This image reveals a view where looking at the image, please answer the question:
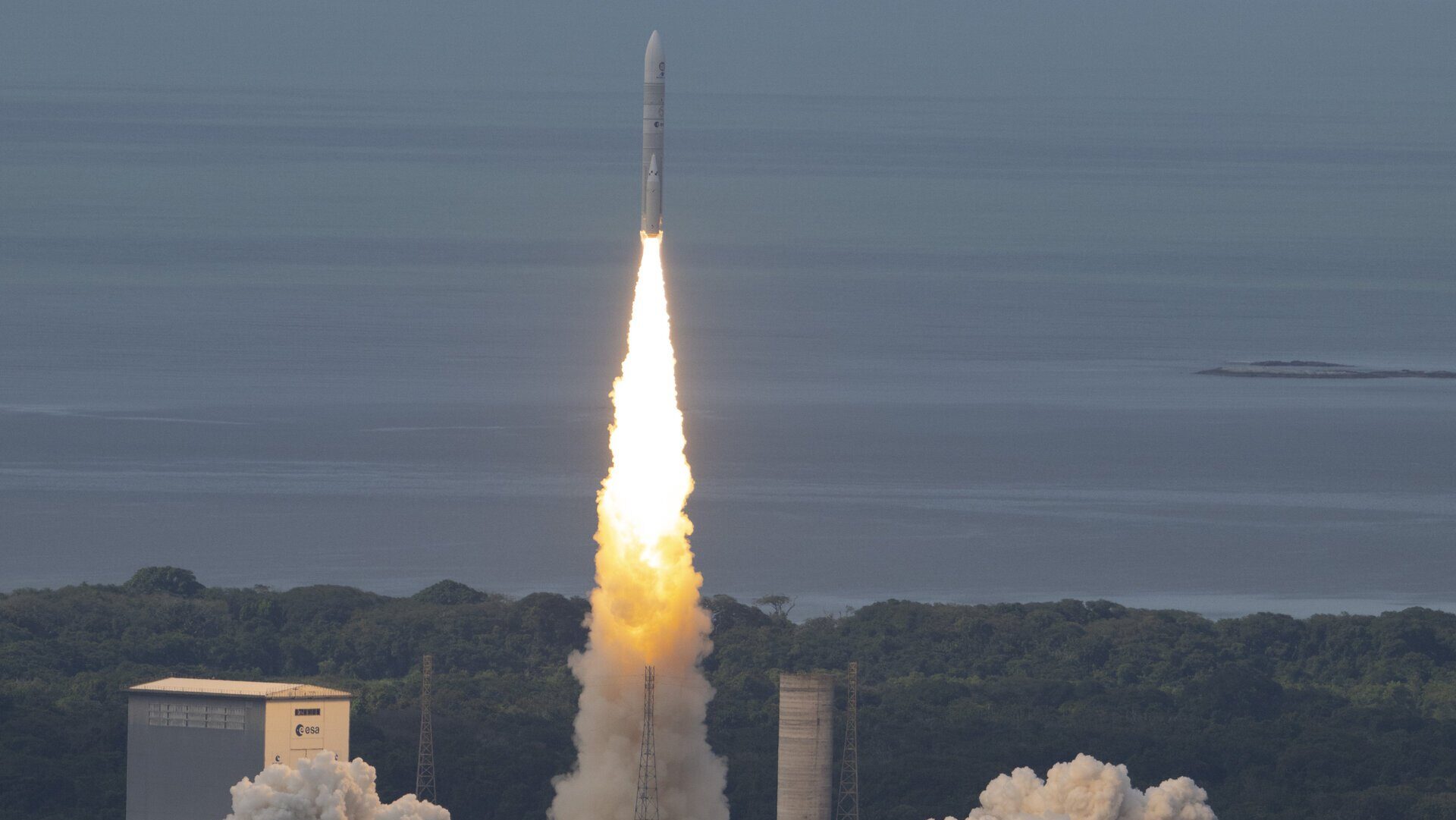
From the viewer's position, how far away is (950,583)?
18138 centimetres

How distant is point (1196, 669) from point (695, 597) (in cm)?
6182

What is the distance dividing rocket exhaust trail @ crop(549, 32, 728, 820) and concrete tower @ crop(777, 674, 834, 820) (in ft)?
25.1

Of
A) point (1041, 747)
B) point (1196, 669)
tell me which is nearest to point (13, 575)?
point (1196, 669)

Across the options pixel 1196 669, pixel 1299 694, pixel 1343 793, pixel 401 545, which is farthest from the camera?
pixel 401 545

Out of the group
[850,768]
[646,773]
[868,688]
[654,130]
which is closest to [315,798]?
[646,773]

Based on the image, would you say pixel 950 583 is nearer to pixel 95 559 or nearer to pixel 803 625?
pixel 803 625

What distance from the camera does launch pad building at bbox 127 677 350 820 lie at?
8906 centimetres

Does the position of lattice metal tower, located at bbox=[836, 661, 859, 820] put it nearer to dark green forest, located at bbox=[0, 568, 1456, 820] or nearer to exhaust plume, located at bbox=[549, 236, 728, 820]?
dark green forest, located at bbox=[0, 568, 1456, 820]

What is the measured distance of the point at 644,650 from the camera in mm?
74000

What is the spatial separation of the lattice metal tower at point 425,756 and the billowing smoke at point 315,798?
15025 mm

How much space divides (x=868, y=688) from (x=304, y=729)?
121 ft

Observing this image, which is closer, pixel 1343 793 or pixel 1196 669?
pixel 1343 793

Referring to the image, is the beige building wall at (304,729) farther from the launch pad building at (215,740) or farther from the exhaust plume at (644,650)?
the exhaust plume at (644,650)

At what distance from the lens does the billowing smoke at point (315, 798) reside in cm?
7156
